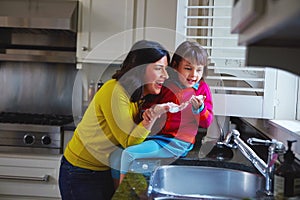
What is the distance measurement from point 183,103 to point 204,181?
1.77 feet

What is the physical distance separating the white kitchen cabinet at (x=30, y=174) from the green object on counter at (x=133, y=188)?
1.21 m

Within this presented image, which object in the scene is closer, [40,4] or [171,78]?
[171,78]

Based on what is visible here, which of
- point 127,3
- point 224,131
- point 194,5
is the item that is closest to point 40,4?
point 127,3

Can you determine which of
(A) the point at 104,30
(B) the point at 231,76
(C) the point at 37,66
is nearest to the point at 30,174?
(C) the point at 37,66

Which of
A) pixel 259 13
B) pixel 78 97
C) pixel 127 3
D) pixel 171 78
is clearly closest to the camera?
pixel 259 13

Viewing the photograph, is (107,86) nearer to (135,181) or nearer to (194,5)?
(135,181)

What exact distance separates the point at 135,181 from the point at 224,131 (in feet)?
4.14

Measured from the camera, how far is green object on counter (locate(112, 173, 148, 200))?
3.87 ft

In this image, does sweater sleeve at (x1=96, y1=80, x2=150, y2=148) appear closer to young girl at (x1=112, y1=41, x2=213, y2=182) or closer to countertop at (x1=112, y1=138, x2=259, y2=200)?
young girl at (x1=112, y1=41, x2=213, y2=182)

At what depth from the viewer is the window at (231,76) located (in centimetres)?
232

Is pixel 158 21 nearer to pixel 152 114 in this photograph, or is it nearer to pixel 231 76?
pixel 231 76

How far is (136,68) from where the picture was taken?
1.93 meters

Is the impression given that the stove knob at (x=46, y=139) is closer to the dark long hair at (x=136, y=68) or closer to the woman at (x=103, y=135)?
the woman at (x=103, y=135)

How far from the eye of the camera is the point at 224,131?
98.7 inches
